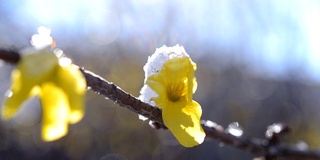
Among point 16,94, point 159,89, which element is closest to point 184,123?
point 159,89

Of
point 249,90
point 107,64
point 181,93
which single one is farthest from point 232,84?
point 181,93

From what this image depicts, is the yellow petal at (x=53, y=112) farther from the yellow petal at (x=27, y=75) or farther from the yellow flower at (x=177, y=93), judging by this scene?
the yellow flower at (x=177, y=93)

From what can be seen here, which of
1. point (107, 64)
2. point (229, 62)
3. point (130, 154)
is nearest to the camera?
point (130, 154)

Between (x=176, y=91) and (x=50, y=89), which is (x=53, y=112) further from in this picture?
(x=176, y=91)

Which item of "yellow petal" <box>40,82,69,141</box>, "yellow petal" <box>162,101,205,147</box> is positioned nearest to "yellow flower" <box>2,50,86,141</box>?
"yellow petal" <box>40,82,69,141</box>

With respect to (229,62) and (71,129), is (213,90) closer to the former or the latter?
(229,62)

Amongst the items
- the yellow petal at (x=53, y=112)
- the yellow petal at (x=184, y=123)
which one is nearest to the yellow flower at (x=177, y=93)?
the yellow petal at (x=184, y=123)

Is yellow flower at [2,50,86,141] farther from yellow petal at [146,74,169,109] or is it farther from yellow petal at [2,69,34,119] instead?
yellow petal at [146,74,169,109]
